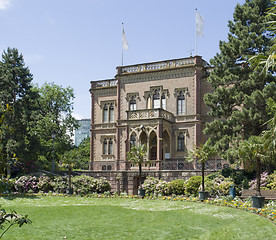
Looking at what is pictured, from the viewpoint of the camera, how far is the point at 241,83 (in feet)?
93.2

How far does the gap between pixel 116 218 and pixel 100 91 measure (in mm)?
28872

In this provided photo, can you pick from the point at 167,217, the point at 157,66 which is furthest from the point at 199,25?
the point at 167,217

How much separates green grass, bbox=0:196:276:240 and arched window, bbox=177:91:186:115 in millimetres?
18634

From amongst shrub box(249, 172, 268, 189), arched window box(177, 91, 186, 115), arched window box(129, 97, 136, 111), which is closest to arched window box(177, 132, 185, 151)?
arched window box(177, 91, 186, 115)

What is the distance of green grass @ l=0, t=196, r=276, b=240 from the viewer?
12.1m

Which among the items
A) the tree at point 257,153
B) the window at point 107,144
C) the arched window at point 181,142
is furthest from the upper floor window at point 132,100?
the tree at point 257,153

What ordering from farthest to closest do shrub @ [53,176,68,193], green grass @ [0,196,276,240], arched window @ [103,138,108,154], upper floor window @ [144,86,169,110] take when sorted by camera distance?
arched window @ [103,138,108,154], upper floor window @ [144,86,169,110], shrub @ [53,176,68,193], green grass @ [0,196,276,240]

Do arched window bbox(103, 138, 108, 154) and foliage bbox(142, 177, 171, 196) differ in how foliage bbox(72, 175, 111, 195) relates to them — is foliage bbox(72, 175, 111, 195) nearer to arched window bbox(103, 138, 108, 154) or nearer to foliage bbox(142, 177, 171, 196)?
foliage bbox(142, 177, 171, 196)

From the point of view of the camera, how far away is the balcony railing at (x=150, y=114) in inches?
1375

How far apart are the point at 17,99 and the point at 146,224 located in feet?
93.3

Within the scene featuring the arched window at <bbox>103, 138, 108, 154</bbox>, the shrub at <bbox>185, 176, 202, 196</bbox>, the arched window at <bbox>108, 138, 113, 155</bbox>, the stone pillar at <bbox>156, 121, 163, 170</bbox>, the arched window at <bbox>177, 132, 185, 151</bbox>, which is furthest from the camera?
the arched window at <bbox>103, 138, 108, 154</bbox>

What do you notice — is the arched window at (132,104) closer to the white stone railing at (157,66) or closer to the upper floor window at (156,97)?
A: the upper floor window at (156,97)

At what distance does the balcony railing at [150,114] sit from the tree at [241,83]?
20.8 feet

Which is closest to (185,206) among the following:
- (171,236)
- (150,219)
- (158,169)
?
(150,219)
